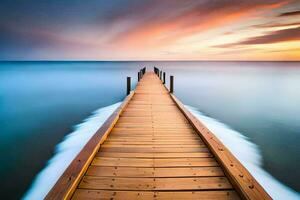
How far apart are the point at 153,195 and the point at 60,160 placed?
166 inches

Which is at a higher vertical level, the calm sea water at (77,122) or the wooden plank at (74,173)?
the wooden plank at (74,173)

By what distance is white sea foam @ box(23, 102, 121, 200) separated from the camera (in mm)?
3989

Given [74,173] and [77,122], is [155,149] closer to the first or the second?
[74,173]

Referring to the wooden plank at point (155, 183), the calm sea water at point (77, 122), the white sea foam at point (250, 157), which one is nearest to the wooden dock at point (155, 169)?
the wooden plank at point (155, 183)

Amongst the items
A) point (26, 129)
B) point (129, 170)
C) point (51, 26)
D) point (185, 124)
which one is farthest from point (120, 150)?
point (51, 26)

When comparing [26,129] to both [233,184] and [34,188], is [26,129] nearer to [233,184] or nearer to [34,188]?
[34,188]

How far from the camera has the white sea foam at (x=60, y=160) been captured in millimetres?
3989

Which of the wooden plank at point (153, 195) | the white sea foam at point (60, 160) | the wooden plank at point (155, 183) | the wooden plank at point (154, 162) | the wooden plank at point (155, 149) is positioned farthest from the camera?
the white sea foam at point (60, 160)

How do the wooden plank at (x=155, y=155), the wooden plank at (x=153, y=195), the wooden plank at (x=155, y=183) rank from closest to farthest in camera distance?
the wooden plank at (x=153, y=195), the wooden plank at (x=155, y=183), the wooden plank at (x=155, y=155)

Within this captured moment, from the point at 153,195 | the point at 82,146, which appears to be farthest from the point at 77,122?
the point at 153,195

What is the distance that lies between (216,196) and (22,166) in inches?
218

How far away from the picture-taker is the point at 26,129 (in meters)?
7.76

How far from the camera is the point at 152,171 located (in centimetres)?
245

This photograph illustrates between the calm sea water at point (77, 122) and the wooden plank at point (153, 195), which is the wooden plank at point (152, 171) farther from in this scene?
the calm sea water at point (77, 122)
